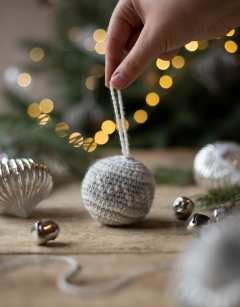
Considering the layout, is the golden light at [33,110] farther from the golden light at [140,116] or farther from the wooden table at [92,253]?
the wooden table at [92,253]

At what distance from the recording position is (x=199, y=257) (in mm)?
408

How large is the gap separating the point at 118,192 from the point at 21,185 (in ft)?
0.64

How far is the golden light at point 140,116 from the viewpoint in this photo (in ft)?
6.17

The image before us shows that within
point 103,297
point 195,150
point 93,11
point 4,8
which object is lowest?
point 195,150

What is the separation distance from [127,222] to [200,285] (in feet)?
1.04

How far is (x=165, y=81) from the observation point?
170 cm

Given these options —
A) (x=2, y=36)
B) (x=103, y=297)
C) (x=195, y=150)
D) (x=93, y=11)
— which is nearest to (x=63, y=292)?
(x=103, y=297)

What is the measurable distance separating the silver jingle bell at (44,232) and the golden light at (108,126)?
3.99ft

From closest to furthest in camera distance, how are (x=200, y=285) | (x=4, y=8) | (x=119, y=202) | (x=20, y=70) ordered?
(x=200, y=285)
(x=119, y=202)
(x=20, y=70)
(x=4, y=8)

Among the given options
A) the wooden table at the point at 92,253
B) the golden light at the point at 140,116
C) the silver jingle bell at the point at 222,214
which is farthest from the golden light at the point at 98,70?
the silver jingle bell at the point at 222,214

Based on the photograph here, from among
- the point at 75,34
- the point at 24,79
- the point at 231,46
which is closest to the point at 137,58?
the point at 231,46

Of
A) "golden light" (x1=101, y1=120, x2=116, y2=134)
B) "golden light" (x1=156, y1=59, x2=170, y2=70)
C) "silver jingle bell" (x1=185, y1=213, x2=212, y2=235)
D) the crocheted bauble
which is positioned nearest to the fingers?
the crocheted bauble

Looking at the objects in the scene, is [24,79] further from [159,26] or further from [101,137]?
[159,26]

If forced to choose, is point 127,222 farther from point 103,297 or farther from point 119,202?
point 103,297
